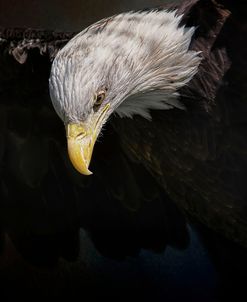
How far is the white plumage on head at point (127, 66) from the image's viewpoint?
285cm

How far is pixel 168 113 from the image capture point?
10.7 ft

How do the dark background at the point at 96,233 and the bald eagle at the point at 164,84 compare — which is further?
the dark background at the point at 96,233

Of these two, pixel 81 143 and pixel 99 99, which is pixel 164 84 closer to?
pixel 99 99

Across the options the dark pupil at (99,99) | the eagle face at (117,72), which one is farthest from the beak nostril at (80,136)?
the dark pupil at (99,99)

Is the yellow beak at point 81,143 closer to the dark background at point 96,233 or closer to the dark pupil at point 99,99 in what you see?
the dark pupil at point 99,99

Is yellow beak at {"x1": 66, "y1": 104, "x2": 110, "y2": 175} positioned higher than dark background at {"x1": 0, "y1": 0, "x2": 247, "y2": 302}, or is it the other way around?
yellow beak at {"x1": 66, "y1": 104, "x2": 110, "y2": 175}

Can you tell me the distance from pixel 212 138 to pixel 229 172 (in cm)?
15

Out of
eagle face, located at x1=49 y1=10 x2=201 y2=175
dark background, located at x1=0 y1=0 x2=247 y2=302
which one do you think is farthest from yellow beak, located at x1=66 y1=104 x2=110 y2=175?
dark background, located at x1=0 y1=0 x2=247 y2=302

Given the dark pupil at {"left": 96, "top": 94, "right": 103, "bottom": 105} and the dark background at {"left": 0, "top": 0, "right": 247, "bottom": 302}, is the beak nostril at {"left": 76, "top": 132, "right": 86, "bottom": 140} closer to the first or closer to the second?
the dark pupil at {"left": 96, "top": 94, "right": 103, "bottom": 105}

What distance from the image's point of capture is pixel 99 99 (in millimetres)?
2910

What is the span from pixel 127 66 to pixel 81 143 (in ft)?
1.04

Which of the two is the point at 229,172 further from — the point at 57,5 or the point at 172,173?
the point at 57,5

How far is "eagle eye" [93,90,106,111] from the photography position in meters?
2.90

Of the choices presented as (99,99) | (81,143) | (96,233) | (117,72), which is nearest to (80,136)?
(81,143)
